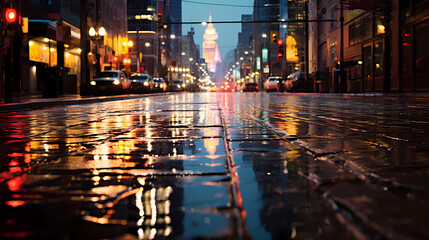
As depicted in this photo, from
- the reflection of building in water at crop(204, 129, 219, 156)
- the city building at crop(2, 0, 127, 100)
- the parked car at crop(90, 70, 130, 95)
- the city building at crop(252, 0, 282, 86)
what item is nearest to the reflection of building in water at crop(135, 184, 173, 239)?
the reflection of building in water at crop(204, 129, 219, 156)

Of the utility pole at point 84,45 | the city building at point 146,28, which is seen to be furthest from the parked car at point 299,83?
the city building at point 146,28

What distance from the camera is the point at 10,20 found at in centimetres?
1415

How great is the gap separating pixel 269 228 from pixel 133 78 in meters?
43.5

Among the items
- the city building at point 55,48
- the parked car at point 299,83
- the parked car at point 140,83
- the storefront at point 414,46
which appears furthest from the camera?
the parked car at point 299,83

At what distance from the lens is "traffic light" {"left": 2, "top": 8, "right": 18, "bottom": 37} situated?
14102 millimetres

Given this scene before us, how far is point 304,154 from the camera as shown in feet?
13.7

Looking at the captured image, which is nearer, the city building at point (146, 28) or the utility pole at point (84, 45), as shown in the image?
the utility pole at point (84, 45)

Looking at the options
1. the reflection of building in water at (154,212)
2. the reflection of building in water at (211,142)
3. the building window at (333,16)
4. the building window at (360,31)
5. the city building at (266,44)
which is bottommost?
the reflection of building in water at (154,212)

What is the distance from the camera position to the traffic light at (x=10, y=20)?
14.1m

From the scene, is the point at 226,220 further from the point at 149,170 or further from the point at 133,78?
the point at 133,78

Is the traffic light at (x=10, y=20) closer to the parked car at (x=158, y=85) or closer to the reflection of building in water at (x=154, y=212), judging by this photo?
the reflection of building in water at (x=154, y=212)

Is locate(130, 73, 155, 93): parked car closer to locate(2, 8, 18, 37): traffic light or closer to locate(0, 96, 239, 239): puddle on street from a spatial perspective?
locate(2, 8, 18, 37): traffic light

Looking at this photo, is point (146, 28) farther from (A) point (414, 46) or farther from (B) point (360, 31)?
(A) point (414, 46)

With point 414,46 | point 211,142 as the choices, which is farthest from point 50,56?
point 211,142
